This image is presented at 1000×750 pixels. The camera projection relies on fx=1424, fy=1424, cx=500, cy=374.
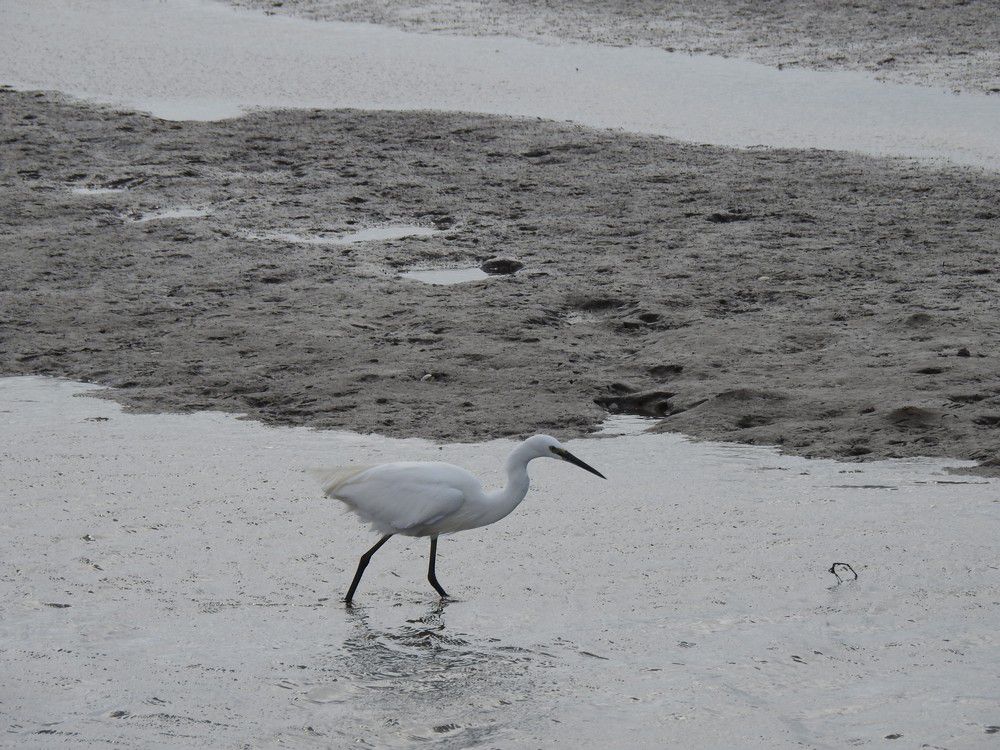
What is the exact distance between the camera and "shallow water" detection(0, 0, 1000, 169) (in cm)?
1276

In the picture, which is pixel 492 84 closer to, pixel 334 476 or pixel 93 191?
pixel 93 191

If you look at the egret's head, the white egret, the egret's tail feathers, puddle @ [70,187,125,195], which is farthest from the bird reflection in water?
puddle @ [70,187,125,195]

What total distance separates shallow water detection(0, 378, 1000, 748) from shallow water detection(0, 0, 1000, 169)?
6431mm

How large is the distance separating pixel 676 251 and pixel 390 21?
396 inches

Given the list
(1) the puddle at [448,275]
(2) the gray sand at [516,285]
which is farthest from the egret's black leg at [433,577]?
(1) the puddle at [448,275]

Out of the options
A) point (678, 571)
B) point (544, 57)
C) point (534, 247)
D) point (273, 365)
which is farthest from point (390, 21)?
point (678, 571)

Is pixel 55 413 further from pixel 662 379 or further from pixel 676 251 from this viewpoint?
pixel 676 251

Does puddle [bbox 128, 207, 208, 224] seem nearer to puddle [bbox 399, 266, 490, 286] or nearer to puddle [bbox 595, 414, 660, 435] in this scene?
puddle [bbox 399, 266, 490, 286]

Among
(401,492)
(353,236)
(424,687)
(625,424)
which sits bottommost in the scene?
(424,687)

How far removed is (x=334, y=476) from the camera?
18.9ft

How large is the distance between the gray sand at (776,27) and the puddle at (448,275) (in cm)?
678

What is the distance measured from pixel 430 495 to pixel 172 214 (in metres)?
5.75

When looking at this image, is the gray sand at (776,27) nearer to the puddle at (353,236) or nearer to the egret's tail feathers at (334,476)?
the puddle at (353,236)

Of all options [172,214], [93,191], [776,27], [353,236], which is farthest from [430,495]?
[776,27]
